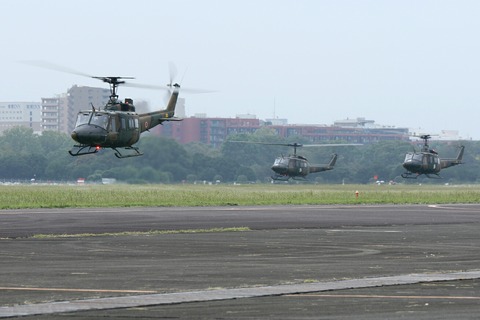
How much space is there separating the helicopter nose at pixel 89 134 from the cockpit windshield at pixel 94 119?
32 cm

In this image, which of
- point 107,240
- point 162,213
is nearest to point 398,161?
point 162,213

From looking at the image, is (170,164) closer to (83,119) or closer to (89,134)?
(83,119)

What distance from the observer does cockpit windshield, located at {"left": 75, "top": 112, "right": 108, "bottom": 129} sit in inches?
2655

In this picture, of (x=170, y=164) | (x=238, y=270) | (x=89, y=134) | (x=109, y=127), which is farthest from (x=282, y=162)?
(x=238, y=270)

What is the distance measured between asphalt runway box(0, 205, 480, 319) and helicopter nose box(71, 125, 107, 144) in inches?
848

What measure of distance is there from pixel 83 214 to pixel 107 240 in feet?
Answer: 58.5

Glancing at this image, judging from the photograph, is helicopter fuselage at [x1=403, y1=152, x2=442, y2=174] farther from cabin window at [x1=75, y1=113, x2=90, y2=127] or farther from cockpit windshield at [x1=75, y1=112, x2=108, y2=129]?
cabin window at [x1=75, y1=113, x2=90, y2=127]

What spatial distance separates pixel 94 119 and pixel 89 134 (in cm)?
109

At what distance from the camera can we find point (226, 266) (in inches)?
990

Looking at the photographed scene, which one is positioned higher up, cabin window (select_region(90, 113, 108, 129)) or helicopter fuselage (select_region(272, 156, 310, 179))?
cabin window (select_region(90, 113, 108, 129))

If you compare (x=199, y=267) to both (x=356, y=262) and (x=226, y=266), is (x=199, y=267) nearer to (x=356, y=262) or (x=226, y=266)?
(x=226, y=266)

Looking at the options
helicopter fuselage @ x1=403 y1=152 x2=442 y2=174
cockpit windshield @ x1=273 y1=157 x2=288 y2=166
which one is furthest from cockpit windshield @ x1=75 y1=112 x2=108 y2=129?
cockpit windshield @ x1=273 y1=157 x2=288 y2=166

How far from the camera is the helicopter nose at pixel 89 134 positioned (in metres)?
67.0

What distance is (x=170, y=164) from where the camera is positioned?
322 ft
